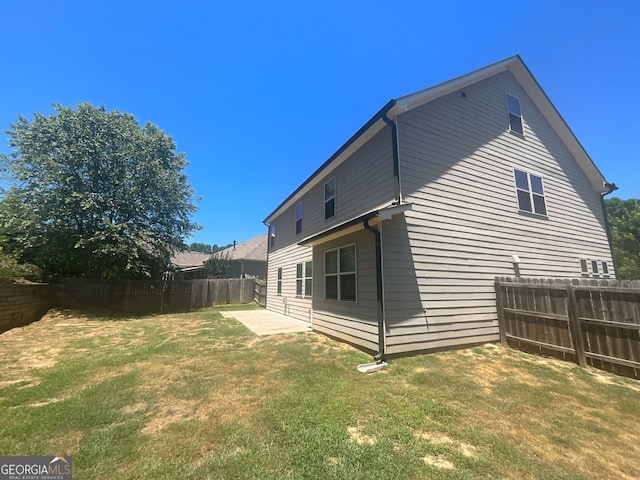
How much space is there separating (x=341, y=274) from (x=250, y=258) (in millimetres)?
18457

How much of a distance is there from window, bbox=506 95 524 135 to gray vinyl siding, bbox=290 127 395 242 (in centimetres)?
518

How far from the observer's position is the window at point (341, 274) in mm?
7172

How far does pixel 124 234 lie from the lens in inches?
532

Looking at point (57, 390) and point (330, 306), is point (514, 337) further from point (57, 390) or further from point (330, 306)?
point (57, 390)

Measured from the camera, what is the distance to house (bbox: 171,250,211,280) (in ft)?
71.6

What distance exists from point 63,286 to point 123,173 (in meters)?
6.05

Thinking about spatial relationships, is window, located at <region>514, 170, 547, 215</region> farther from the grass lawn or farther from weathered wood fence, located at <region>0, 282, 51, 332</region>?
weathered wood fence, located at <region>0, 282, 51, 332</region>

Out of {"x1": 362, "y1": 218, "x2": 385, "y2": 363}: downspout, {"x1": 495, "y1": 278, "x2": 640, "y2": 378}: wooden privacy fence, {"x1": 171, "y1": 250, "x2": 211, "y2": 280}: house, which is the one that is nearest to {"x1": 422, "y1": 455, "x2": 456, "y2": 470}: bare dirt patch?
{"x1": 362, "y1": 218, "x2": 385, "y2": 363}: downspout

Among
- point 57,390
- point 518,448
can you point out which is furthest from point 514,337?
point 57,390

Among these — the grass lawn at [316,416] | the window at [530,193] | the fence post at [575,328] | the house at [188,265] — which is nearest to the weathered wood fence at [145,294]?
the house at [188,265]

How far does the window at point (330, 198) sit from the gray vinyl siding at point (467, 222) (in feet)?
10.8

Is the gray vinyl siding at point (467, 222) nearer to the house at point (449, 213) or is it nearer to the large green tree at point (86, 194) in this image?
the house at point (449, 213)

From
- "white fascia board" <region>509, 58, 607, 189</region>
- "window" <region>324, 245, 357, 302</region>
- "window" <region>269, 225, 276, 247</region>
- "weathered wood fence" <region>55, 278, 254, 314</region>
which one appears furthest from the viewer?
"window" <region>269, 225, 276, 247</region>

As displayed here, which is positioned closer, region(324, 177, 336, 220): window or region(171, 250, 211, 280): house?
region(324, 177, 336, 220): window
